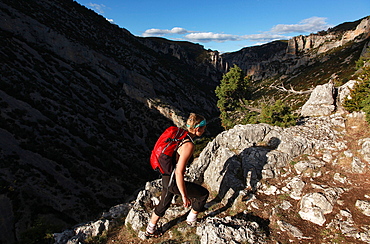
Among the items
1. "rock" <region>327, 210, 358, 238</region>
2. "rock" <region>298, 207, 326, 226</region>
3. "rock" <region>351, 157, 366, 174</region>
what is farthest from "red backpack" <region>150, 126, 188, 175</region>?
"rock" <region>351, 157, 366, 174</region>

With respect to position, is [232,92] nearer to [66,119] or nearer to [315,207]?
[315,207]

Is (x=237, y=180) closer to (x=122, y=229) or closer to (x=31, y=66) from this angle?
(x=122, y=229)

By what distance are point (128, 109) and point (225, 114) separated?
26.3 m

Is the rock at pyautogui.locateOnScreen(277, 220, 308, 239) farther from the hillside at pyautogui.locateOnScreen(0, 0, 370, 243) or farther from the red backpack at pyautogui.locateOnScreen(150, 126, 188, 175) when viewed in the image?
the hillside at pyautogui.locateOnScreen(0, 0, 370, 243)

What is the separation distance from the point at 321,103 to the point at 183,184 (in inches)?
483

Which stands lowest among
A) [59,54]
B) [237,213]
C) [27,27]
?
[237,213]

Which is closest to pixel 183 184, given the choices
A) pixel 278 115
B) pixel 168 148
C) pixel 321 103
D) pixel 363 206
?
pixel 168 148

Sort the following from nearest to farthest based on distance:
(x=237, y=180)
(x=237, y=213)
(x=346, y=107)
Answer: (x=237, y=213) → (x=237, y=180) → (x=346, y=107)

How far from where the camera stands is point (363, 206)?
545cm

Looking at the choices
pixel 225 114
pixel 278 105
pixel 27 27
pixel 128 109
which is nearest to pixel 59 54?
pixel 27 27

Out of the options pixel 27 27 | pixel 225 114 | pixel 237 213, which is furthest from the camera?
pixel 27 27

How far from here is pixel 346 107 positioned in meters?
10.6

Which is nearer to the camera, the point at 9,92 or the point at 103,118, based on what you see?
the point at 9,92

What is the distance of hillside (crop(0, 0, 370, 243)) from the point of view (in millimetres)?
15789
